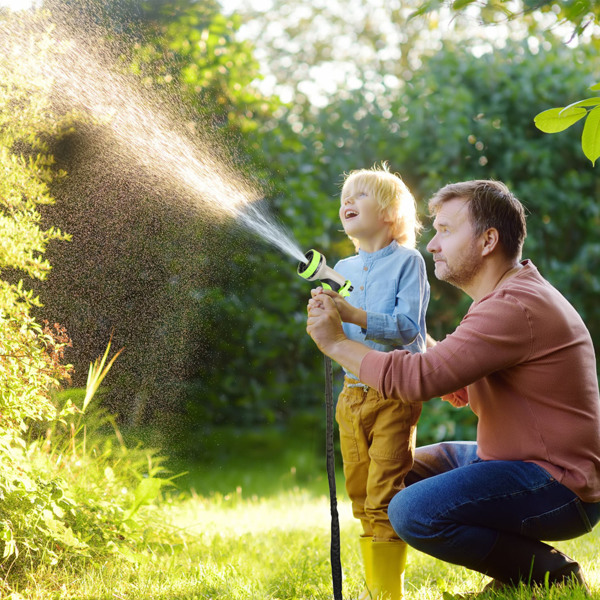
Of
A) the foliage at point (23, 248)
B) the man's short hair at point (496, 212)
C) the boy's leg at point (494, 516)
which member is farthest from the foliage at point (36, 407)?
the man's short hair at point (496, 212)

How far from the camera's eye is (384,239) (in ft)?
9.48

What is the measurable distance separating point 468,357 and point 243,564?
4.94ft

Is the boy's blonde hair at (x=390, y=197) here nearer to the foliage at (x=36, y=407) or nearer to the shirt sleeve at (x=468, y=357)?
the shirt sleeve at (x=468, y=357)

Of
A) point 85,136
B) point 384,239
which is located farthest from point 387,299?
point 85,136

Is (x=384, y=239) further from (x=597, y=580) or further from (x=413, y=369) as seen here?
(x=597, y=580)

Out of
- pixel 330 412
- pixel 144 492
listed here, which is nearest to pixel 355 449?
pixel 330 412

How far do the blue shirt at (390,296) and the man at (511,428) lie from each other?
266 millimetres

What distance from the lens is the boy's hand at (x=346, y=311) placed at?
8.06 feet

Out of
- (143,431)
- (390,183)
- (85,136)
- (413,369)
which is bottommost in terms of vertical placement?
(143,431)

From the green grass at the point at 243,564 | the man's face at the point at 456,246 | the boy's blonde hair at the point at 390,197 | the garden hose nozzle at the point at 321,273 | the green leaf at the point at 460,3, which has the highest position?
the green leaf at the point at 460,3

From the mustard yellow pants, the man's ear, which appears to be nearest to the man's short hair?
the man's ear

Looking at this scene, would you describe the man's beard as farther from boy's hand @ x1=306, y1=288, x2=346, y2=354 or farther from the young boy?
boy's hand @ x1=306, y1=288, x2=346, y2=354

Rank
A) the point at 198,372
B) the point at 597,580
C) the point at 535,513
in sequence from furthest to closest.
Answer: the point at 198,372
the point at 597,580
the point at 535,513

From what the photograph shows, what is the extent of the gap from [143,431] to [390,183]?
6.08ft
